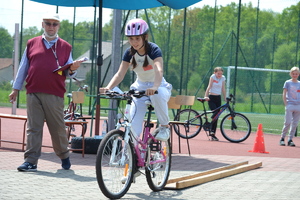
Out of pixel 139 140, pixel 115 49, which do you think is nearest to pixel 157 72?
pixel 139 140

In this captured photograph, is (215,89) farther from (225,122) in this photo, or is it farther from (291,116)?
(291,116)

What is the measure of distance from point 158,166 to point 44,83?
202cm

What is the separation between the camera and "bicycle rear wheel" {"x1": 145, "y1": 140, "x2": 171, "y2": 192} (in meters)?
6.80

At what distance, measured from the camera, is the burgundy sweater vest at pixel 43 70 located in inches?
317

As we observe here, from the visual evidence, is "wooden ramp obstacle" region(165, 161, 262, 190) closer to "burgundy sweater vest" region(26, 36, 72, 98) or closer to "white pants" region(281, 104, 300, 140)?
"burgundy sweater vest" region(26, 36, 72, 98)

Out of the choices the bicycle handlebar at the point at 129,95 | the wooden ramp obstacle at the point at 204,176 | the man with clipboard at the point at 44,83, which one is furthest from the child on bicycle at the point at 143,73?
the man with clipboard at the point at 44,83

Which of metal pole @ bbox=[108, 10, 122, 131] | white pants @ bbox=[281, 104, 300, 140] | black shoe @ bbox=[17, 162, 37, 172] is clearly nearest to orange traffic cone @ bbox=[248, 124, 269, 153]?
white pants @ bbox=[281, 104, 300, 140]

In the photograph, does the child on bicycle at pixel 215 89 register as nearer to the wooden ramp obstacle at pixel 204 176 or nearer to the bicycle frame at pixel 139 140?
the wooden ramp obstacle at pixel 204 176

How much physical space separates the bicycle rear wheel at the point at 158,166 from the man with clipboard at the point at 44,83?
66.7 inches

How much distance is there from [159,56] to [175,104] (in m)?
4.66

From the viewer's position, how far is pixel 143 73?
697 cm

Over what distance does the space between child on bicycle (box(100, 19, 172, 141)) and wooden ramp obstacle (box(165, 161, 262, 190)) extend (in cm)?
63

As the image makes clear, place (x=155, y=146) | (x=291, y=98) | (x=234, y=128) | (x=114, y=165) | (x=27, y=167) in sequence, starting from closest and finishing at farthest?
(x=114, y=165), (x=155, y=146), (x=27, y=167), (x=291, y=98), (x=234, y=128)

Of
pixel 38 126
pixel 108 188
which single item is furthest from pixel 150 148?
pixel 38 126
